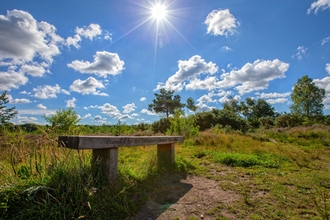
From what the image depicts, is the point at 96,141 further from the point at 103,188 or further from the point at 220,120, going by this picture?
the point at 220,120

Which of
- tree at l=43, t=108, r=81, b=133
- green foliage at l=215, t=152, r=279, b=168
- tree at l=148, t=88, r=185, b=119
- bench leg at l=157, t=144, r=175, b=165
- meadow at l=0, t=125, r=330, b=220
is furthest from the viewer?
tree at l=148, t=88, r=185, b=119

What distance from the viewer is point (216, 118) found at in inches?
1006

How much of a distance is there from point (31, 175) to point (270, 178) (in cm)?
450

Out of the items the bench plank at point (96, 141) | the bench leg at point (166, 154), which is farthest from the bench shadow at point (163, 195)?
the bench plank at point (96, 141)

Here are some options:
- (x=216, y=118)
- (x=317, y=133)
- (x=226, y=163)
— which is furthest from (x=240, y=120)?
(x=226, y=163)

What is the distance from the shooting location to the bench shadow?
247 centimetres

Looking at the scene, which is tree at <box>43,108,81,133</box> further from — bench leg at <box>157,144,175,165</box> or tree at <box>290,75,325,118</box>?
tree at <box>290,75,325,118</box>

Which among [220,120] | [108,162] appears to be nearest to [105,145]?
[108,162]

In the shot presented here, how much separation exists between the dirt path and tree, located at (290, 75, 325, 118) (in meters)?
34.3

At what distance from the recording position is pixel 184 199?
299cm

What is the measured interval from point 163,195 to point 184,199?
0.37 m

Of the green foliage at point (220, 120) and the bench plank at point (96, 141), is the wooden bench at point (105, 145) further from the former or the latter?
the green foliage at point (220, 120)

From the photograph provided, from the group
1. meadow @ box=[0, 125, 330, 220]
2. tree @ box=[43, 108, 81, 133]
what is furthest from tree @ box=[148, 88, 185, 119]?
meadow @ box=[0, 125, 330, 220]

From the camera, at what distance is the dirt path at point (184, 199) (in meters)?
2.47
